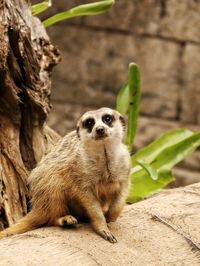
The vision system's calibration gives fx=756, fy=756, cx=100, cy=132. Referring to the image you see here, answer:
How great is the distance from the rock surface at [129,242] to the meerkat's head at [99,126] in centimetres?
36

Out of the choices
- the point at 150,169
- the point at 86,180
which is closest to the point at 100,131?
the point at 86,180

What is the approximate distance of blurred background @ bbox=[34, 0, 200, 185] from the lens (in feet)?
22.0

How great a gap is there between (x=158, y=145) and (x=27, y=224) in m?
1.36

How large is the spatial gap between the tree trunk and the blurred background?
122 inches

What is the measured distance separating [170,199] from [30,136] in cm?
72

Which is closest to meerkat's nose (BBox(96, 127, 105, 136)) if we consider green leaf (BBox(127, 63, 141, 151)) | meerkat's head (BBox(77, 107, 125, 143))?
meerkat's head (BBox(77, 107, 125, 143))

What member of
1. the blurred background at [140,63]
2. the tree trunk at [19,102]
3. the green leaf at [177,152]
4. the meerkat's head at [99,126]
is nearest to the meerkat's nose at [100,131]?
the meerkat's head at [99,126]

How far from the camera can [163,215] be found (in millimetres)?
3172

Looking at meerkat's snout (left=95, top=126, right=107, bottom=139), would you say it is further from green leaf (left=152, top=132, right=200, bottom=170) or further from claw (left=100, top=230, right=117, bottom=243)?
green leaf (left=152, top=132, right=200, bottom=170)

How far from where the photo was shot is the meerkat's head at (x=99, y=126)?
290 cm

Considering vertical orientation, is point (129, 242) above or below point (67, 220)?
below

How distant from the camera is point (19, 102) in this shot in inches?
134

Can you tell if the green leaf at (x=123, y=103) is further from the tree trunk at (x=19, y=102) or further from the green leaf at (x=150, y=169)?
the tree trunk at (x=19, y=102)

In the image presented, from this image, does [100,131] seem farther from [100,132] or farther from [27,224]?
[27,224]
